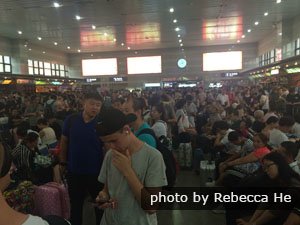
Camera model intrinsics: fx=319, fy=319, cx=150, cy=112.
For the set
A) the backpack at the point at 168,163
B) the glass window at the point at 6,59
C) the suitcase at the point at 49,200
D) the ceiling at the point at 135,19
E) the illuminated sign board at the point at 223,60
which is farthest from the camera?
the illuminated sign board at the point at 223,60

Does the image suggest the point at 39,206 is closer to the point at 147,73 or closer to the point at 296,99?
the point at 296,99

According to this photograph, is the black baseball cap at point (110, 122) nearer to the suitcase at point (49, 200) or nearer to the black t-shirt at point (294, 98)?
the suitcase at point (49, 200)

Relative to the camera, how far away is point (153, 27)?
21703mm

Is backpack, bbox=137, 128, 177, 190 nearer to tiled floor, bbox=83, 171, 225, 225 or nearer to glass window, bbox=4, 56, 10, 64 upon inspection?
tiled floor, bbox=83, 171, 225, 225

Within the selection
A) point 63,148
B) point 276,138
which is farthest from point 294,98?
point 63,148

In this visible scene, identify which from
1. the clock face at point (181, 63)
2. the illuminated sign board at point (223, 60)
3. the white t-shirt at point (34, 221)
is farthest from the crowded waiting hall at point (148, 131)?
the clock face at point (181, 63)

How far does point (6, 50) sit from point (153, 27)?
12.3 m

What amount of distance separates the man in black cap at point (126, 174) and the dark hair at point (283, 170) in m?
1.80

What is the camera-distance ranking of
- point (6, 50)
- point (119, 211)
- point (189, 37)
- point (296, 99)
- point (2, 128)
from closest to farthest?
point (119, 211) < point (2, 128) < point (296, 99) < point (6, 50) < point (189, 37)

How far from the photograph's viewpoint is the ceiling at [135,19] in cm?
1545

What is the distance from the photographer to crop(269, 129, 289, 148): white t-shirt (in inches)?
205

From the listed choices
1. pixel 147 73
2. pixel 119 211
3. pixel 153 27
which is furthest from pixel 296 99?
pixel 147 73

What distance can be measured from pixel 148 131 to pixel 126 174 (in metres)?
0.89

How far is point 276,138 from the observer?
5.28 meters
